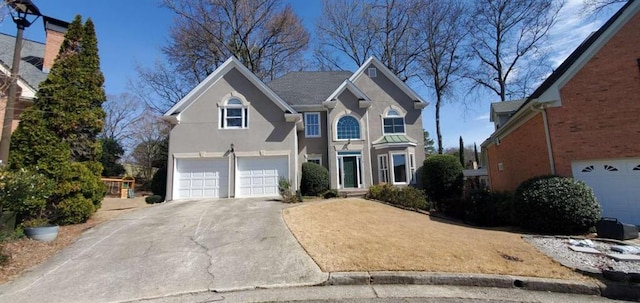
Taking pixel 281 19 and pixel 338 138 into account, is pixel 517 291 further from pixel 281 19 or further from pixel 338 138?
pixel 281 19

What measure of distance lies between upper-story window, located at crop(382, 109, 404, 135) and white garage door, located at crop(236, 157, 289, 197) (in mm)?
7504

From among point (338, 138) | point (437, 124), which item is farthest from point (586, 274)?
point (437, 124)

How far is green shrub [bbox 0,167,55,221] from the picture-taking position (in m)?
7.59

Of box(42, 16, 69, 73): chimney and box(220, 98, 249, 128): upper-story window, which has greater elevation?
box(42, 16, 69, 73): chimney

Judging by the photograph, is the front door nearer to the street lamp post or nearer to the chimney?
the street lamp post

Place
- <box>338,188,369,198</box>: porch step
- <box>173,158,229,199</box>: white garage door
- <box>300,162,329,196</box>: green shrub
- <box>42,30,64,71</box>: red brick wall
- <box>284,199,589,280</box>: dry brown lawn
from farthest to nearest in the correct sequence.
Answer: <box>42,30,64,71</box>: red brick wall
<box>338,188,369,198</box>: porch step
<box>300,162,329,196</box>: green shrub
<box>173,158,229,199</box>: white garage door
<box>284,199,589,280</box>: dry brown lawn

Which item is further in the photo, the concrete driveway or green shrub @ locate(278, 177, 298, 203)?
green shrub @ locate(278, 177, 298, 203)

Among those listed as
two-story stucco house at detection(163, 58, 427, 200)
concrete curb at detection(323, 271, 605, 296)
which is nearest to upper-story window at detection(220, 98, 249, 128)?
two-story stucco house at detection(163, 58, 427, 200)

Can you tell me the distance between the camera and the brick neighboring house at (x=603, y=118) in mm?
9594

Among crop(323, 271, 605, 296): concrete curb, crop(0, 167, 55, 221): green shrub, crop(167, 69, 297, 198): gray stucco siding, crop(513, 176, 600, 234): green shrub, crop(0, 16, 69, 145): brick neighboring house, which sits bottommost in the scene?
crop(323, 271, 605, 296): concrete curb

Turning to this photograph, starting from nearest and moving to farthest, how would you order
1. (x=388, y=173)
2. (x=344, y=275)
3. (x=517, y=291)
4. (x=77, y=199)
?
(x=517, y=291), (x=344, y=275), (x=77, y=199), (x=388, y=173)

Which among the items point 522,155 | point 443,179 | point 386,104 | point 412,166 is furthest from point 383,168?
point 522,155

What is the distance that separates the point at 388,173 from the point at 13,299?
16394 millimetres

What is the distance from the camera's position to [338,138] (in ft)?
62.7
